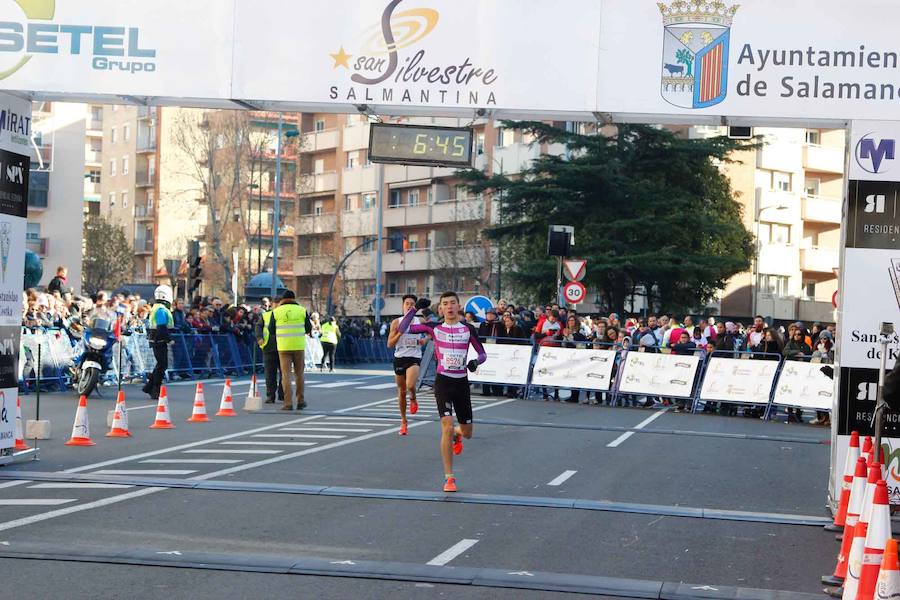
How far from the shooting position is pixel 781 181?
77188 mm

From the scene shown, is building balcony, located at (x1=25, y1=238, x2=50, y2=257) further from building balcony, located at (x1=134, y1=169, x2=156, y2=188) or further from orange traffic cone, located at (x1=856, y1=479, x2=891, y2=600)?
orange traffic cone, located at (x1=856, y1=479, x2=891, y2=600)

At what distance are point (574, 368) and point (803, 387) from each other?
197 inches

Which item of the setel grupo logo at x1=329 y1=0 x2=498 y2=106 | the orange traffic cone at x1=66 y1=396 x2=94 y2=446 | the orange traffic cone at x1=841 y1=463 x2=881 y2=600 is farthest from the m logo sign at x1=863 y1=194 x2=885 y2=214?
the orange traffic cone at x1=66 y1=396 x2=94 y2=446

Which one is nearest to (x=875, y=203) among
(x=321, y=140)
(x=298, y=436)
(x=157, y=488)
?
(x=157, y=488)

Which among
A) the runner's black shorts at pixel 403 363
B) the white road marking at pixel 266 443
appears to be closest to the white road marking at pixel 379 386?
the runner's black shorts at pixel 403 363

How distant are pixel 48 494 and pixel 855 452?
6.93 meters

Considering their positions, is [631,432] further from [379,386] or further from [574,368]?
[379,386]

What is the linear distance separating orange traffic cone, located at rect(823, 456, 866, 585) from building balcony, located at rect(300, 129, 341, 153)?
85486 mm

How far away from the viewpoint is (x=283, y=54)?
47.2 ft

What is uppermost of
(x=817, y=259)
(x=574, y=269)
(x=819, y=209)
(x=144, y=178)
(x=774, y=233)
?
(x=144, y=178)

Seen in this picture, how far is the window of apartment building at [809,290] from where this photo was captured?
266ft

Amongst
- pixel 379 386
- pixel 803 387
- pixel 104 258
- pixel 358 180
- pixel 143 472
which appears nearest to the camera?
pixel 143 472

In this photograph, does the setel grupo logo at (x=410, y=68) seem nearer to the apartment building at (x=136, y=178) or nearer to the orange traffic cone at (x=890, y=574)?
the orange traffic cone at (x=890, y=574)

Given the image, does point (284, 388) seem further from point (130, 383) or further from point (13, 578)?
point (13, 578)
